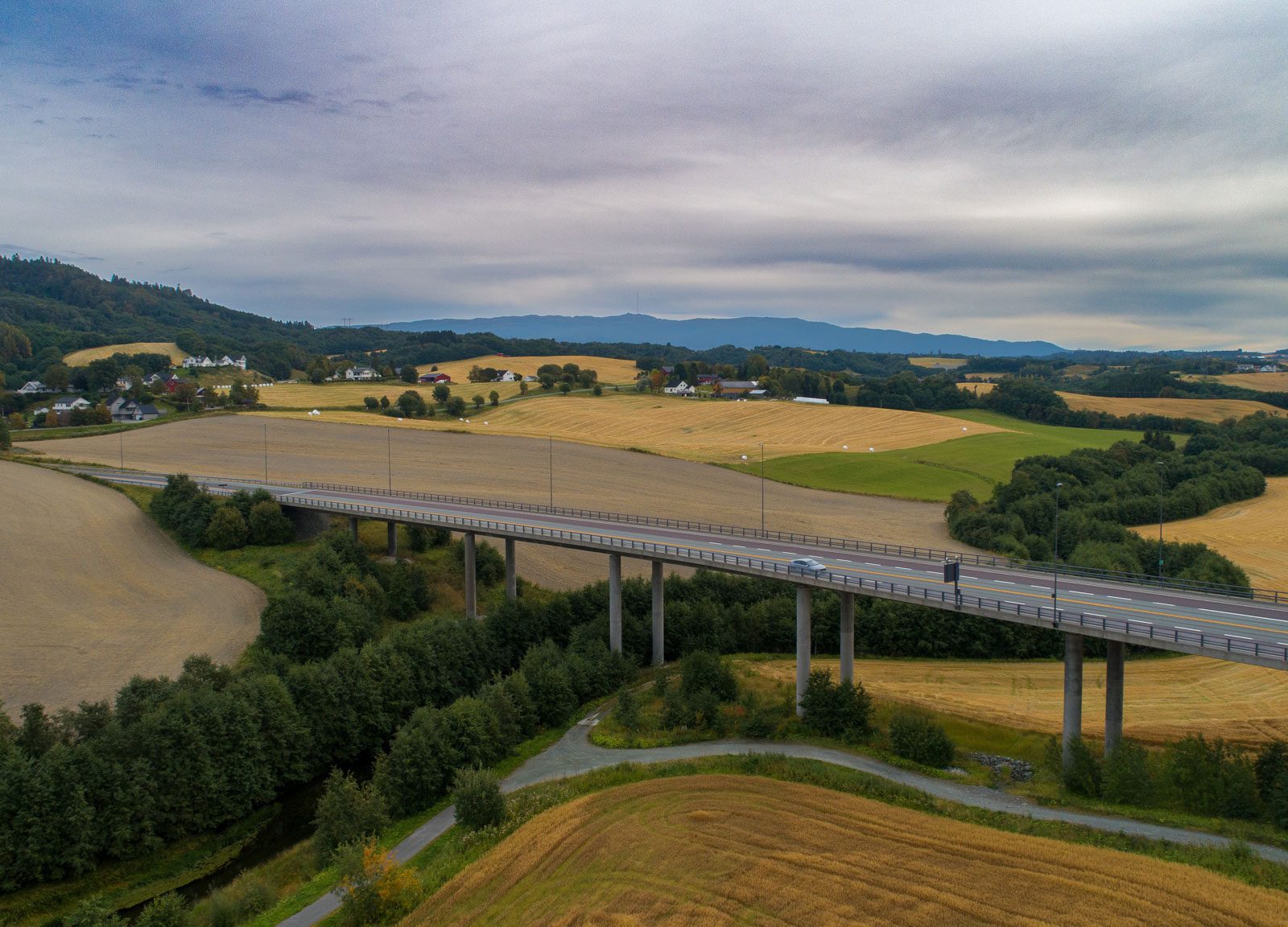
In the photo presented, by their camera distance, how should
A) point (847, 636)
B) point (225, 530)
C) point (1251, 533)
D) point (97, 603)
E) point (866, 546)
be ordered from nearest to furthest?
point (847, 636), point (866, 546), point (97, 603), point (1251, 533), point (225, 530)

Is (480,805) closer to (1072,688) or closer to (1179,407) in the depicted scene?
(1072,688)

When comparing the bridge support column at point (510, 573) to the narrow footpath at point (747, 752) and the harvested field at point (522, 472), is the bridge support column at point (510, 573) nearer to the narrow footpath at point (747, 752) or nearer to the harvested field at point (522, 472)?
the harvested field at point (522, 472)

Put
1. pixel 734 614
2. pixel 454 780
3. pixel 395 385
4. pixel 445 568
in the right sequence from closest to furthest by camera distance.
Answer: pixel 454 780
pixel 734 614
pixel 445 568
pixel 395 385

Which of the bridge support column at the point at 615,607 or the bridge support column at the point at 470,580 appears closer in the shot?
the bridge support column at the point at 615,607

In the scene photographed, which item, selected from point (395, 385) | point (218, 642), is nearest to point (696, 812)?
point (218, 642)

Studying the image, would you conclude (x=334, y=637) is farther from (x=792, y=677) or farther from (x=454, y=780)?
(x=792, y=677)

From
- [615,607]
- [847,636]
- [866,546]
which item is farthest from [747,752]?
[866,546]

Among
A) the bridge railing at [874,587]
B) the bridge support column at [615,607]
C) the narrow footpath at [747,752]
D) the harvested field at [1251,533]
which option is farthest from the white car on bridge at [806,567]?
the harvested field at [1251,533]
